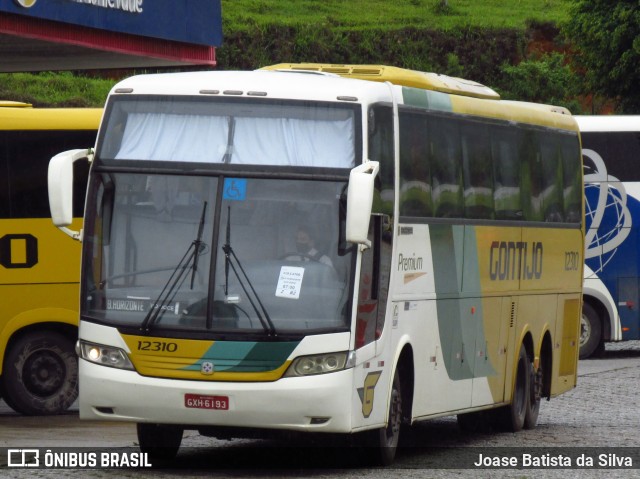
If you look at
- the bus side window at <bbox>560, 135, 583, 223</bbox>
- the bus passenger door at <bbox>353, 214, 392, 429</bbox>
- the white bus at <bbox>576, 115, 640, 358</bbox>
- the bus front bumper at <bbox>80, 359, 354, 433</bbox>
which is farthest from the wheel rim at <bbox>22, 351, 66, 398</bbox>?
the white bus at <bbox>576, 115, 640, 358</bbox>

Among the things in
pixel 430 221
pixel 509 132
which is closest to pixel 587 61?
pixel 509 132

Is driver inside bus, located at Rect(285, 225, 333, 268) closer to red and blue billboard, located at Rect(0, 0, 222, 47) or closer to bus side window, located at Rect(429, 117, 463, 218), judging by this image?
bus side window, located at Rect(429, 117, 463, 218)

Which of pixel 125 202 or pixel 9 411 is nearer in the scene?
pixel 125 202

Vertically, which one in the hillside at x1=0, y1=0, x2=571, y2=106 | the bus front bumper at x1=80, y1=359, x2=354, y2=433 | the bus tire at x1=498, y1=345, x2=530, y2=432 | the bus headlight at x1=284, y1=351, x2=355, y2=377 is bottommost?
the bus tire at x1=498, y1=345, x2=530, y2=432

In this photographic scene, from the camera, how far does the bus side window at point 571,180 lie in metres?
17.5

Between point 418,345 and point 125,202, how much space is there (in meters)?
2.82

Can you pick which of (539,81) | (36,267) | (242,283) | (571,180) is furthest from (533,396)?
(539,81)

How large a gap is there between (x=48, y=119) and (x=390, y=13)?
55.4 m

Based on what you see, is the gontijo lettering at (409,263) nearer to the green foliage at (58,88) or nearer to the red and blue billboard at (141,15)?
the red and blue billboard at (141,15)

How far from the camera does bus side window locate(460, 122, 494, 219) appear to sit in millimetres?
14152

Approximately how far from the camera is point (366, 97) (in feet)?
38.2

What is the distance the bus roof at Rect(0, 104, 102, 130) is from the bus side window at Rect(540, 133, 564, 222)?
4749 mm

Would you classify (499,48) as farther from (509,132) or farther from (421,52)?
(509,132)

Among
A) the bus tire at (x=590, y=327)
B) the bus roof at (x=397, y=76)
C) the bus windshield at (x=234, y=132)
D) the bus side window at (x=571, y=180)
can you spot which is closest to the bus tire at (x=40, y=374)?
the bus roof at (x=397, y=76)
